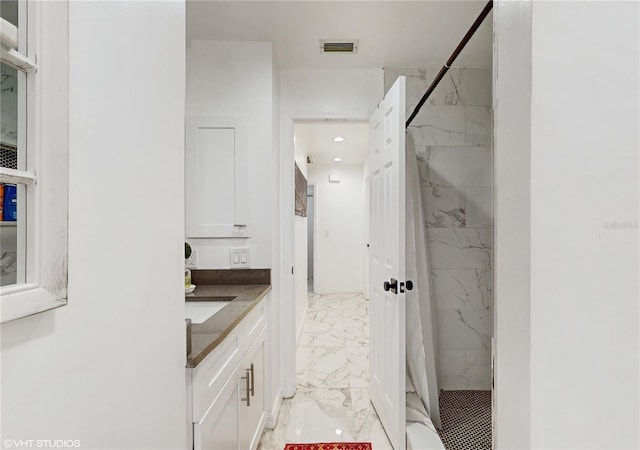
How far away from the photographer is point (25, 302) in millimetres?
420

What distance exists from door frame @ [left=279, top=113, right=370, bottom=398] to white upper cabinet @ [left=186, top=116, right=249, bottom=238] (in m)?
0.38

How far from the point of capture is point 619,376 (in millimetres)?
377

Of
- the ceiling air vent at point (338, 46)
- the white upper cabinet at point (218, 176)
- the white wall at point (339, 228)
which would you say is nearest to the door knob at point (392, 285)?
the white upper cabinet at point (218, 176)

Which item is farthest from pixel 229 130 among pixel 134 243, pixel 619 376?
pixel 619 376

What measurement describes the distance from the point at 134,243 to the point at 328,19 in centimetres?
178

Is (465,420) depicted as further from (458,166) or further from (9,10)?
(9,10)

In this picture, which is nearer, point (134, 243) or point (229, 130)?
point (134, 243)

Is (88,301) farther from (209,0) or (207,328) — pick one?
(209,0)

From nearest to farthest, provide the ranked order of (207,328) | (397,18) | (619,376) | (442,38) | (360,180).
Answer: (619,376), (207,328), (397,18), (442,38), (360,180)

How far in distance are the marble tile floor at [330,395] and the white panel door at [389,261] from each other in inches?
6.0

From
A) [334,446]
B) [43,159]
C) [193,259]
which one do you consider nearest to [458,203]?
[334,446]

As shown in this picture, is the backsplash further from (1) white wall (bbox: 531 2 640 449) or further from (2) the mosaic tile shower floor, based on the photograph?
(1) white wall (bbox: 531 2 640 449)

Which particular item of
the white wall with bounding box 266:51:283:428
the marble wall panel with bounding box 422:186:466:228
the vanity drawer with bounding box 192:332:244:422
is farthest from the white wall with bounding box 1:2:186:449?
the marble wall panel with bounding box 422:186:466:228

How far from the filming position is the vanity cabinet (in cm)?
108
